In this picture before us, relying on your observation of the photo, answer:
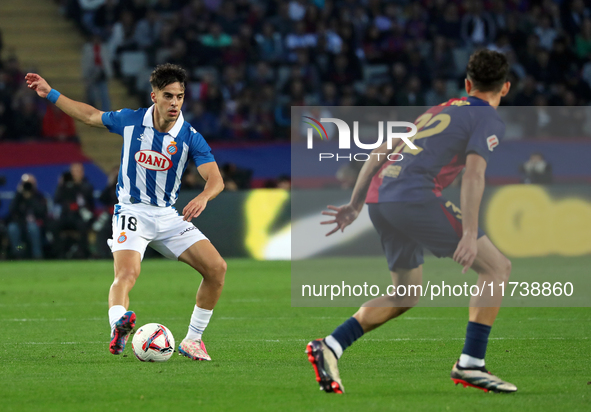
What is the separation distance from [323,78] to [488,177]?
186 inches

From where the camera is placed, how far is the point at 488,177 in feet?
58.8

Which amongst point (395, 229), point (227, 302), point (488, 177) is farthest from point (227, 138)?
point (395, 229)

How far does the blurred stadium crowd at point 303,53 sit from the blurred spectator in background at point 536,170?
2022 millimetres

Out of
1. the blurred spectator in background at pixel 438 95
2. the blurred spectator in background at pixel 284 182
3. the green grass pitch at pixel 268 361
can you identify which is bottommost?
the green grass pitch at pixel 268 361

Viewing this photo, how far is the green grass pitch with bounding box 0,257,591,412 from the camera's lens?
5.13 m

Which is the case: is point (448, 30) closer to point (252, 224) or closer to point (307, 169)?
point (307, 169)

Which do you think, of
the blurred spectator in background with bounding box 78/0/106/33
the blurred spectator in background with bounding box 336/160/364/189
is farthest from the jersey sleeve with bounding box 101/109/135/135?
the blurred spectator in background with bounding box 78/0/106/33

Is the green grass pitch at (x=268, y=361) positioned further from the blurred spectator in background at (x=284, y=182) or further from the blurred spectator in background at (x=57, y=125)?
the blurred spectator in background at (x=57, y=125)

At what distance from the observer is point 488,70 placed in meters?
5.35

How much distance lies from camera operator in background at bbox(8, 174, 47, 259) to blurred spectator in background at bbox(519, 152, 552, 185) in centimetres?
929

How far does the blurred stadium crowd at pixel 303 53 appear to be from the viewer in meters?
19.6

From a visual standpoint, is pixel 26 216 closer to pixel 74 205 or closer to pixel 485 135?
pixel 74 205

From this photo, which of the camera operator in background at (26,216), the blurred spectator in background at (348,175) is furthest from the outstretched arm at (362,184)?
the camera operator in background at (26,216)

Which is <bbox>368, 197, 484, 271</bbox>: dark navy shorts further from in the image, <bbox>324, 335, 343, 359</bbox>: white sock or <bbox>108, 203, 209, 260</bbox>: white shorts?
<bbox>108, 203, 209, 260</bbox>: white shorts
